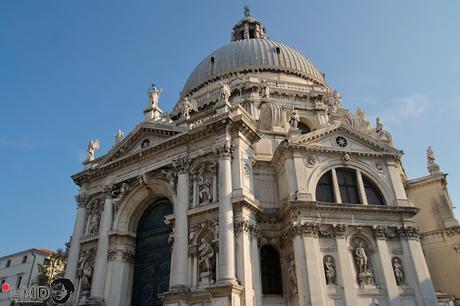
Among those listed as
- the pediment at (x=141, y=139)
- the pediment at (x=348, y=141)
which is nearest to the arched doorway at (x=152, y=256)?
the pediment at (x=141, y=139)

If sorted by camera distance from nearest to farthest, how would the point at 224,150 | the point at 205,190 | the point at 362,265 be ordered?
the point at 362,265 < the point at 224,150 < the point at 205,190

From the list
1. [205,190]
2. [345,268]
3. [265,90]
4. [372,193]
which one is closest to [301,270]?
[345,268]

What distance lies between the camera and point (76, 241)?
2456cm

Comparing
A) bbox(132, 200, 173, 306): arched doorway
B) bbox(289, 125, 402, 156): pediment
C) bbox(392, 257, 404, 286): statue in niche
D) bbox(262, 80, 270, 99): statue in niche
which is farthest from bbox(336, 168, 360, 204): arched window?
bbox(132, 200, 173, 306): arched doorway

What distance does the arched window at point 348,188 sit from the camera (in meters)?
21.6

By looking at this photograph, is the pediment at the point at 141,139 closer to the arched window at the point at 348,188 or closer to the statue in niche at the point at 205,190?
the statue in niche at the point at 205,190

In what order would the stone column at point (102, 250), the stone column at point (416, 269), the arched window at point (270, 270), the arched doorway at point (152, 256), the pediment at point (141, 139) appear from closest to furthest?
the stone column at point (416, 269)
the arched window at point (270, 270)
the arched doorway at point (152, 256)
the stone column at point (102, 250)
the pediment at point (141, 139)

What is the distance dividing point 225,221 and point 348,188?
7.70 m

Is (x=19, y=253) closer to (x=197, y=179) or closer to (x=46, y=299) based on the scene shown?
(x=46, y=299)

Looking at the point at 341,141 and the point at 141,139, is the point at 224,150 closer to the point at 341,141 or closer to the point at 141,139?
the point at 141,139

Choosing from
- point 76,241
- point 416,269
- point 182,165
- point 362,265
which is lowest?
point 416,269

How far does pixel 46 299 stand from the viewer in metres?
19.5

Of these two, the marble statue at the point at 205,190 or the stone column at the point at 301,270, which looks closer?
the stone column at the point at 301,270

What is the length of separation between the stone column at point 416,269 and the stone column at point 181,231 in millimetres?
10914
